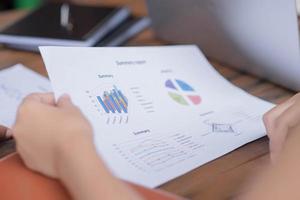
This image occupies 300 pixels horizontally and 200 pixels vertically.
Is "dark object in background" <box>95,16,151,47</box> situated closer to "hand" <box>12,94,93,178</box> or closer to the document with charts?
the document with charts

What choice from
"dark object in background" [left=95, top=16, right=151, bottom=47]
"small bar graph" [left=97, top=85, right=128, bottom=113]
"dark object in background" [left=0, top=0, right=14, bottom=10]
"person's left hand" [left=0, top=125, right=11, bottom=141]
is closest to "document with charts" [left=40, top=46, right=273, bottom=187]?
"small bar graph" [left=97, top=85, right=128, bottom=113]

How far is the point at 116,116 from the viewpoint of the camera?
88cm

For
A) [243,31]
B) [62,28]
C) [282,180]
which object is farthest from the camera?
[62,28]

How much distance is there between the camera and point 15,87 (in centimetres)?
109

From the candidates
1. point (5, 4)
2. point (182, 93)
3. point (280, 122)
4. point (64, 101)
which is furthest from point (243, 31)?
point (5, 4)

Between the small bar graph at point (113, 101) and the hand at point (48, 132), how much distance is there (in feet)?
0.26

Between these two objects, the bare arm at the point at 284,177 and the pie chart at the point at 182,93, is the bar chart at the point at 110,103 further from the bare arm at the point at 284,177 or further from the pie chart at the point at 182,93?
the bare arm at the point at 284,177

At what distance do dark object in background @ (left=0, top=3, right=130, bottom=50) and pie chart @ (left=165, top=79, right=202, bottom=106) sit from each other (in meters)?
0.28

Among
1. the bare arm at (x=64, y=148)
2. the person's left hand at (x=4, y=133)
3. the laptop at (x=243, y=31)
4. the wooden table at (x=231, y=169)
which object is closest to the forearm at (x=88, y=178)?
the bare arm at (x=64, y=148)

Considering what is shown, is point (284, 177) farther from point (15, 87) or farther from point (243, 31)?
point (15, 87)

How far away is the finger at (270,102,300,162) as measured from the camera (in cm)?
78

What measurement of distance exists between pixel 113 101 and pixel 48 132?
168mm

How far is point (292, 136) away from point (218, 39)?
0.48 meters

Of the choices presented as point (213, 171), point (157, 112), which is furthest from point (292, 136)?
point (157, 112)
